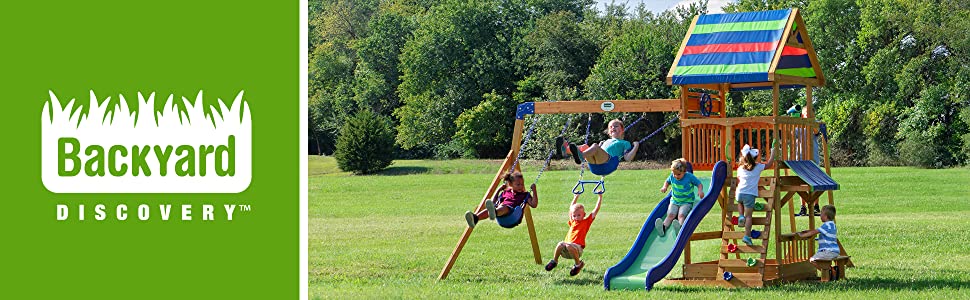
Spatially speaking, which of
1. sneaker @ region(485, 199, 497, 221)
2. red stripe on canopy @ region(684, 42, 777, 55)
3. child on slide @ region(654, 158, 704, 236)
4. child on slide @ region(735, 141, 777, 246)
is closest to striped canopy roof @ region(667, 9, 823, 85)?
red stripe on canopy @ region(684, 42, 777, 55)

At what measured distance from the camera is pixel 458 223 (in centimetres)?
2858

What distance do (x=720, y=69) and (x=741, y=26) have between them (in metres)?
0.80

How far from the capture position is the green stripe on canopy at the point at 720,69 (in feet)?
45.6

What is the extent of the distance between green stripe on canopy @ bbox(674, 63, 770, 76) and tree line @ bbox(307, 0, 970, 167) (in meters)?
21.4

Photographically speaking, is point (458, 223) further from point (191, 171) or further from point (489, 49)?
point (489, 49)

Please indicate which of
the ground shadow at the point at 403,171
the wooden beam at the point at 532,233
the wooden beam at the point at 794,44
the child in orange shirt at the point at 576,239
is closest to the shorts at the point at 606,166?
the child in orange shirt at the point at 576,239

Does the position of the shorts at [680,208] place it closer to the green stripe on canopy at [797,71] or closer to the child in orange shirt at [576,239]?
the child in orange shirt at [576,239]

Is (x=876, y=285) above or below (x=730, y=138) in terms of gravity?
below

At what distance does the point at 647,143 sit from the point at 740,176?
115 ft

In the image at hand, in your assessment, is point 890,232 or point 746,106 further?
point 746,106

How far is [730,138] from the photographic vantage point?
1420cm

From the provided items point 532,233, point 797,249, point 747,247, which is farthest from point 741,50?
point 532,233

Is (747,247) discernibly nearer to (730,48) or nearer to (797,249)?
(797,249)

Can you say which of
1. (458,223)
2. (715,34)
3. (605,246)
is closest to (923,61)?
(458,223)
